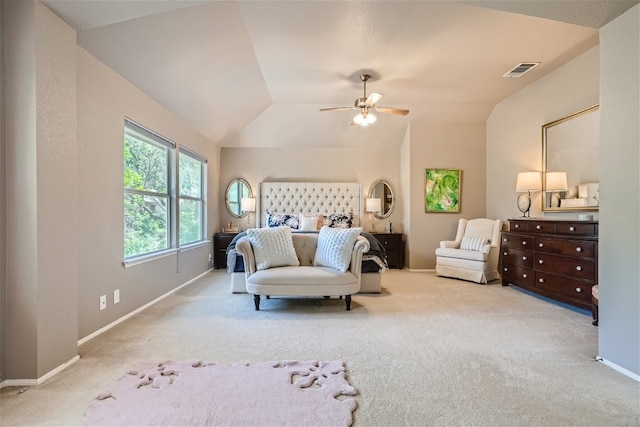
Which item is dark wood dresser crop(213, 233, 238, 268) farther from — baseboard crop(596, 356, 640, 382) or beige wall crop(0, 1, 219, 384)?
baseboard crop(596, 356, 640, 382)

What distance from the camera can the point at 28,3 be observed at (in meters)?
1.98

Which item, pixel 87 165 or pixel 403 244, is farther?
pixel 403 244

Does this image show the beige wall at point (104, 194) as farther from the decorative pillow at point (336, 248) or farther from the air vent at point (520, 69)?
the air vent at point (520, 69)

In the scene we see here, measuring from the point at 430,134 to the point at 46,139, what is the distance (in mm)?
5513

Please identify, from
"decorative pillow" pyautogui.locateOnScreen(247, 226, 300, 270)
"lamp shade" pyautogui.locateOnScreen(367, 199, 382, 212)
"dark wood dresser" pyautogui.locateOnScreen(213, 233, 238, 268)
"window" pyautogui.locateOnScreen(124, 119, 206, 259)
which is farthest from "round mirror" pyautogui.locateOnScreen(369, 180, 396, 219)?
"window" pyautogui.locateOnScreen(124, 119, 206, 259)

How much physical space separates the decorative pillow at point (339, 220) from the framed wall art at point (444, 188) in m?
1.43

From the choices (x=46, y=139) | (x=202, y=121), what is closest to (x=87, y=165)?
(x=46, y=139)

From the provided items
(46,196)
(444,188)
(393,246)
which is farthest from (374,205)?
(46,196)

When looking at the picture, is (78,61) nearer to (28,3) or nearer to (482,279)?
(28,3)

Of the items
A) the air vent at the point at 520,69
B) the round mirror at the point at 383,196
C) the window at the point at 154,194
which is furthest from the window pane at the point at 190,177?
the air vent at the point at 520,69

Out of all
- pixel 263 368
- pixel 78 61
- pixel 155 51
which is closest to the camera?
pixel 263 368

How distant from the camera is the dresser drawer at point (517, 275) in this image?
4.14m

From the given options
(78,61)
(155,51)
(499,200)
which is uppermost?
(155,51)

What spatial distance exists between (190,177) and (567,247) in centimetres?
515
